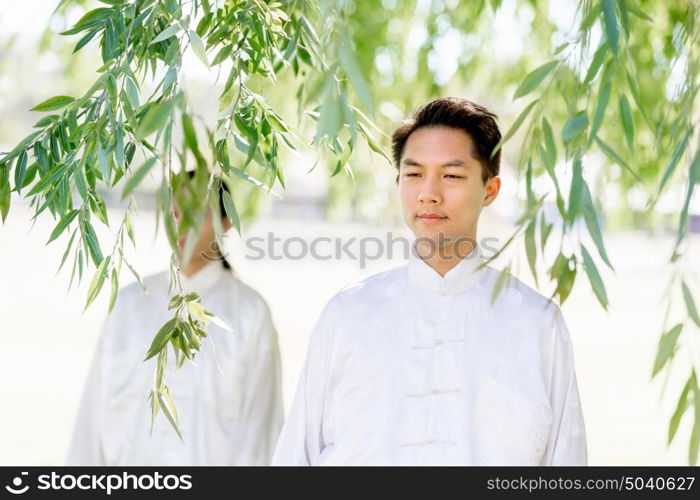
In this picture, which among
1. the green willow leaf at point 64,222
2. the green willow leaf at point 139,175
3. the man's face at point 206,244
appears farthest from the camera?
the man's face at point 206,244

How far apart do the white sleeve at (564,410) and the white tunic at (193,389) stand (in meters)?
1.34

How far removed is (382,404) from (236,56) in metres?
0.70

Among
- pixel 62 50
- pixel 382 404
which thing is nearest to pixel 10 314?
pixel 62 50

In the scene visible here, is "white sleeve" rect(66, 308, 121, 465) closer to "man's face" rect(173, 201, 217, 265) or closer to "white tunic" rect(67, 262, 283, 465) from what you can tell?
"white tunic" rect(67, 262, 283, 465)

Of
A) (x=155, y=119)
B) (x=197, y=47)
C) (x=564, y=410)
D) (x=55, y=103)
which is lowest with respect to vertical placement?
(x=564, y=410)

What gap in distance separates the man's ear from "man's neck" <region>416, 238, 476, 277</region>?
10 centimetres

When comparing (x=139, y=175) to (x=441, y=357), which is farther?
(x=441, y=357)

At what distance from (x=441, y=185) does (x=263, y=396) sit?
4.70ft

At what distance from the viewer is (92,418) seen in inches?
118

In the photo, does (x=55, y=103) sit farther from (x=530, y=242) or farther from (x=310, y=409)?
(x=530, y=242)

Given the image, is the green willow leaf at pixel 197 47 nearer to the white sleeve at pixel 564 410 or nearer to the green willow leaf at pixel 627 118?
the green willow leaf at pixel 627 118

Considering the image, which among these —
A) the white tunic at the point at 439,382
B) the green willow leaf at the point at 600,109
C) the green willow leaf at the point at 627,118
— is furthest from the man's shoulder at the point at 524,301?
the green willow leaf at the point at 600,109

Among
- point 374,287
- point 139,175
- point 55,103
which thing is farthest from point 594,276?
point 55,103

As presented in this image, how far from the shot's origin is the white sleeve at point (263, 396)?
2.97m
